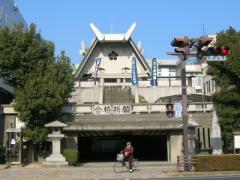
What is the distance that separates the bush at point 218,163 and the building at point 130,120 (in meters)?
6.26

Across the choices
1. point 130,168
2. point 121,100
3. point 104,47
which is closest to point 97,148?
point 121,100

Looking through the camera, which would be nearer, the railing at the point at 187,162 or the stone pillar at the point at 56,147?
the railing at the point at 187,162

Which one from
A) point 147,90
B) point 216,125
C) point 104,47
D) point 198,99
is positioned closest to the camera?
point 216,125

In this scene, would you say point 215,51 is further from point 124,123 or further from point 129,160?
point 124,123

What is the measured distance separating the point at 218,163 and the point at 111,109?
12609 millimetres

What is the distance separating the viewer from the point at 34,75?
33.0 m

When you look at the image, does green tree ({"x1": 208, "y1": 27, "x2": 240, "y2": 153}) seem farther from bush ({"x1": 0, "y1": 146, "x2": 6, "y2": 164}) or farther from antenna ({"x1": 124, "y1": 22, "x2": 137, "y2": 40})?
antenna ({"x1": 124, "y1": 22, "x2": 137, "y2": 40})

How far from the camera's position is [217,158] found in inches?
957

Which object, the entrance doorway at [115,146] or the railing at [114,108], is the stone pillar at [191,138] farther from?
the entrance doorway at [115,146]

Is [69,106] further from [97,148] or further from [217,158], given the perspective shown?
[217,158]

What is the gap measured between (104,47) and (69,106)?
39.5m

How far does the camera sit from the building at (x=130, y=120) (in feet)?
109

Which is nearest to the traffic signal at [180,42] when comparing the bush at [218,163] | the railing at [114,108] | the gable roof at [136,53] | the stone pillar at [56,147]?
the bush at [218,163]

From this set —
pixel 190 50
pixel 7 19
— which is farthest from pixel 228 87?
pixel 7 19
